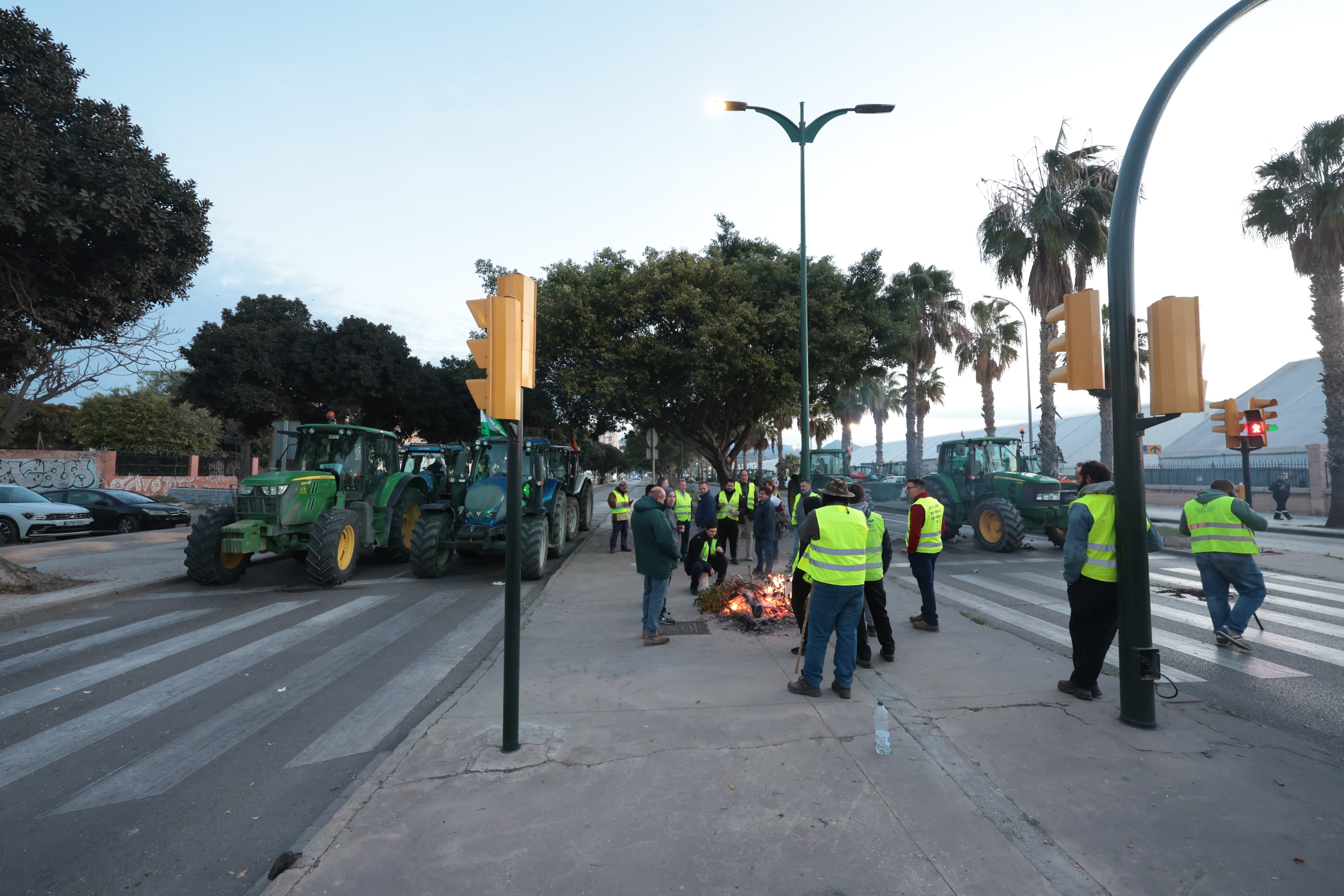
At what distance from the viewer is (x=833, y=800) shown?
11.5 feet

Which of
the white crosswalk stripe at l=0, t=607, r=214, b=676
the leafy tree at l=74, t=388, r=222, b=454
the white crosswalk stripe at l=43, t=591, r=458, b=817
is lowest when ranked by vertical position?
the white crosswalk stripe at l=43, t=591, r=458, b=817

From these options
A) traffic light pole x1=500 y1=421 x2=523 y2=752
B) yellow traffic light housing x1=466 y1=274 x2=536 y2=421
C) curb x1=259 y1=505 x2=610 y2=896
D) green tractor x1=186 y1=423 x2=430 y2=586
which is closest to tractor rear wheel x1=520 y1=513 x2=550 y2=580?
green tractor x1=186 y1=423 x2=430 y2=586

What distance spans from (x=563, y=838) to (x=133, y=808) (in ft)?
8.37

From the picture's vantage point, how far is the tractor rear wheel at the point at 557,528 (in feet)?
44.3

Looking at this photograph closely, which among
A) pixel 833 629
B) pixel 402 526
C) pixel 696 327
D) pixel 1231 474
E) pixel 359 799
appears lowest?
pixel 359 799

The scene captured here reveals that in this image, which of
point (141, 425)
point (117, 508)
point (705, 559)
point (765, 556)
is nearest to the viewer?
point (705, 559)

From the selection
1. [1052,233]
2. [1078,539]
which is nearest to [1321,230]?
[1052,233]

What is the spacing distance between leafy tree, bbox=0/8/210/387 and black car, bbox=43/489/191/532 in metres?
11.3

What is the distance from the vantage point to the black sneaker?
5137mm

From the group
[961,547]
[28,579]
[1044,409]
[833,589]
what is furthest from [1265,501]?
[28,579]

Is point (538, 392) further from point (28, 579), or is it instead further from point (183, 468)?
point (183, 468)

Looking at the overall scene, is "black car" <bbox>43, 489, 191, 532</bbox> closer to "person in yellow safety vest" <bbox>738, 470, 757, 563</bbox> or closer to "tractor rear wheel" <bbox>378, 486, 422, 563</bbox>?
"tractor rear wheel" <bbox>378, 486, 422, 563</bbox>

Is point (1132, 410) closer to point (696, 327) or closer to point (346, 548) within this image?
point (346, 548)

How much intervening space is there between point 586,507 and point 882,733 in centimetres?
1564
